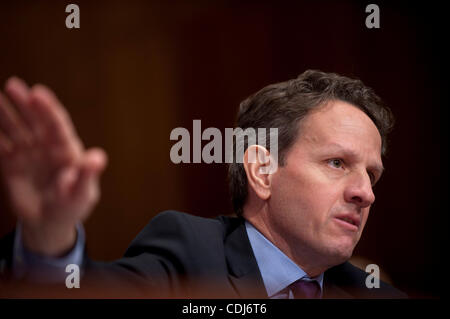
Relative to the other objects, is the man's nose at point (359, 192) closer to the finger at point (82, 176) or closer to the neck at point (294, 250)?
the neck at point (294, 250)

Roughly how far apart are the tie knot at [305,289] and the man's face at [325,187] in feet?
0.24

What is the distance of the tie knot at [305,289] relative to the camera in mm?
1433

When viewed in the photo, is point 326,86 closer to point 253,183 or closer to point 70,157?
point 253,183

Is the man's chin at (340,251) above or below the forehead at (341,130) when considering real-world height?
below

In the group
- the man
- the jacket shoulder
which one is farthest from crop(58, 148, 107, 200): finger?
the jacket shoulder

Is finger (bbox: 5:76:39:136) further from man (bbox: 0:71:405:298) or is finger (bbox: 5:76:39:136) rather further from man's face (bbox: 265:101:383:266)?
man's face (bbox: 265:101:383:266)

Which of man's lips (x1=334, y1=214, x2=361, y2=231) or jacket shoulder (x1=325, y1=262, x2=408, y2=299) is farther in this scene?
jacket shoulder (x1=325, y1=262, x2=408, y2=299)

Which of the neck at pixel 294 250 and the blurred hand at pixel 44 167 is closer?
the blurred hand at pixel 44 167

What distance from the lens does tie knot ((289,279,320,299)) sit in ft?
4.70

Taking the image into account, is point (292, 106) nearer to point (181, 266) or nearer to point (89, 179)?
point (181, 266)

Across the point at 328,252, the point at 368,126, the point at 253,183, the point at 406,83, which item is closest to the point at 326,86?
the point at 368,126

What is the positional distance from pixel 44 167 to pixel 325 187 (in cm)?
76

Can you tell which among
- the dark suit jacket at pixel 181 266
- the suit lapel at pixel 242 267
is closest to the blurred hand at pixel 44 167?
the dark suit jacket at pixel 181 266
